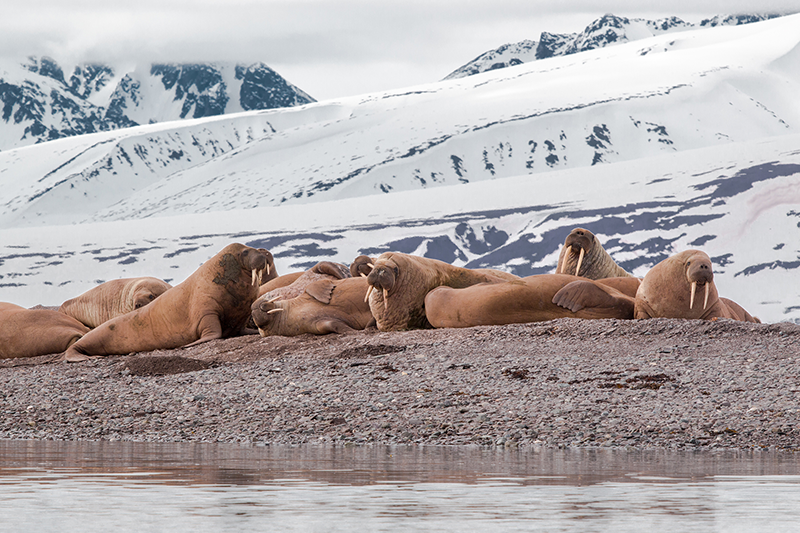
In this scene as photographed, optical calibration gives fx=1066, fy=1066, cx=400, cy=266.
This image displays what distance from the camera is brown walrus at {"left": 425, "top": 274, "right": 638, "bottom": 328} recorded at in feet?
36.2

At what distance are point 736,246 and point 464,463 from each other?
67.8 ft

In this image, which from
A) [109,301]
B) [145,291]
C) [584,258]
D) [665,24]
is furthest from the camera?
Answer: [665,24]

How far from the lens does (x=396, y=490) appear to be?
4.07 meters

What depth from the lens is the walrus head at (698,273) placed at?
413 inches

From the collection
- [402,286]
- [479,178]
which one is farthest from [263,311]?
[479,178]

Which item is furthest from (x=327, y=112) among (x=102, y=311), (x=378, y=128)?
(x=102, y=311)

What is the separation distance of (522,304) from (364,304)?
83.1 inches

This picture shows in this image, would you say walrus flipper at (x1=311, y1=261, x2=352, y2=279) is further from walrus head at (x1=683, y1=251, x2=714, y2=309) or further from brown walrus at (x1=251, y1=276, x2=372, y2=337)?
walrus head at (x1=683, y1=251, x2=714, y2=309)

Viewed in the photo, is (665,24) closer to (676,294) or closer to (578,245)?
(578,245)

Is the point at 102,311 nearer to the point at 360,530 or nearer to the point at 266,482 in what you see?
the point at 266,482

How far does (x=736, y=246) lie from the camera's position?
2441 cm

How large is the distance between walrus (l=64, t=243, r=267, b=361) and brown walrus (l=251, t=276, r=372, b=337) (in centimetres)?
42

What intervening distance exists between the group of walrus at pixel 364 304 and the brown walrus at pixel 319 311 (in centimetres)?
1

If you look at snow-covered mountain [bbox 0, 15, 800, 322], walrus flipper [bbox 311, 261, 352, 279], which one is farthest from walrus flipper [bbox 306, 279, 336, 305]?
snow-covered mountain [bbox 0, 15, 800, 322]
